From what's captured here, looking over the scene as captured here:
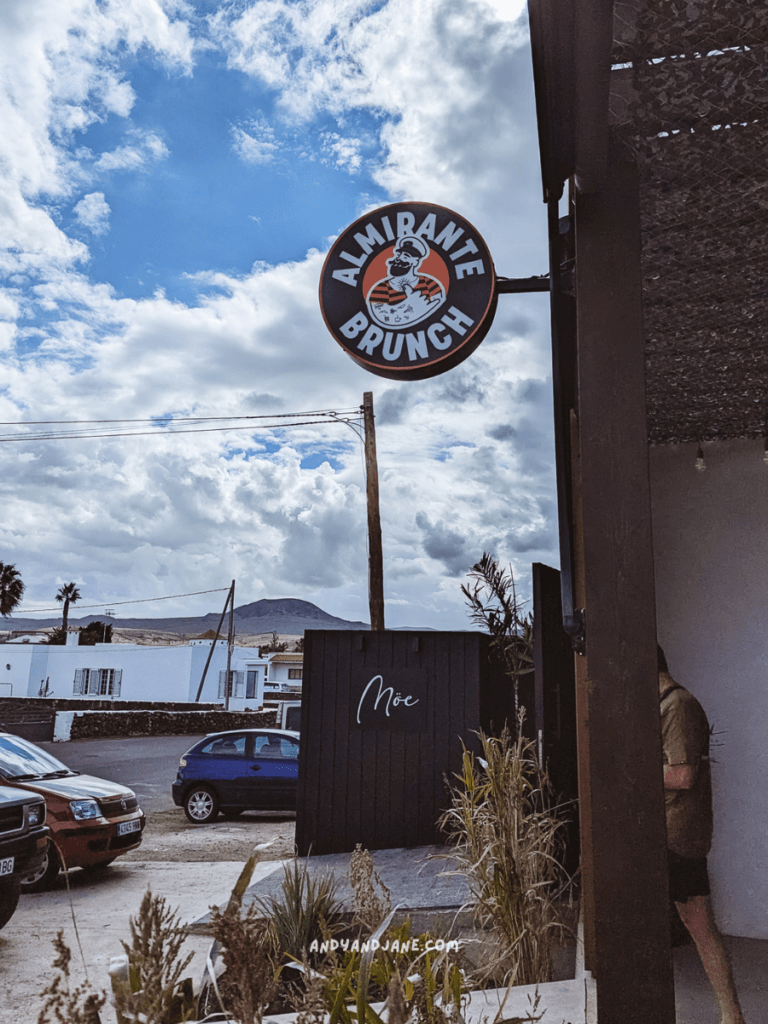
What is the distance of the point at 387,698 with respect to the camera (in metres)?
7.75

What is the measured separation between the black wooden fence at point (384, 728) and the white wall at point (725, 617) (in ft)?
10.3

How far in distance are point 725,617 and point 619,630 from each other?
3287 millimetres

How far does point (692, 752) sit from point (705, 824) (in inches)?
10.8

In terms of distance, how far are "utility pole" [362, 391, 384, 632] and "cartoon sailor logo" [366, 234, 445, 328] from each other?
348 inches

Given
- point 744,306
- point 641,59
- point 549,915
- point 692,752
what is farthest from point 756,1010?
point 641,59

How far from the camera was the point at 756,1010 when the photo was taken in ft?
10.9

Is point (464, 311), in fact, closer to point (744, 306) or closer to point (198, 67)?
point (744, 306)

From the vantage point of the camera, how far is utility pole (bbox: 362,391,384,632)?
1238 centimetres

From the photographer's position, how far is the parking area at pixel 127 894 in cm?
481

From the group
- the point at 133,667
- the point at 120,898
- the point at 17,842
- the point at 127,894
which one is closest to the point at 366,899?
the point at 17,842

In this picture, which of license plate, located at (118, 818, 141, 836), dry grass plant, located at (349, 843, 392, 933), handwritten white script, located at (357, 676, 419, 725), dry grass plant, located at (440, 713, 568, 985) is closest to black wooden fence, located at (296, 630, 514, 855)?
handwritten white script, located at (357, 676, 419, 725)

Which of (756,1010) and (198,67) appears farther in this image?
(198,67)

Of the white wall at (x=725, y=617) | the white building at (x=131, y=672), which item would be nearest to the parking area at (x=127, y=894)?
the white wall at (x=725, y=617)

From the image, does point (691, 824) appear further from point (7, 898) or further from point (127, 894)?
point (127, 894)
